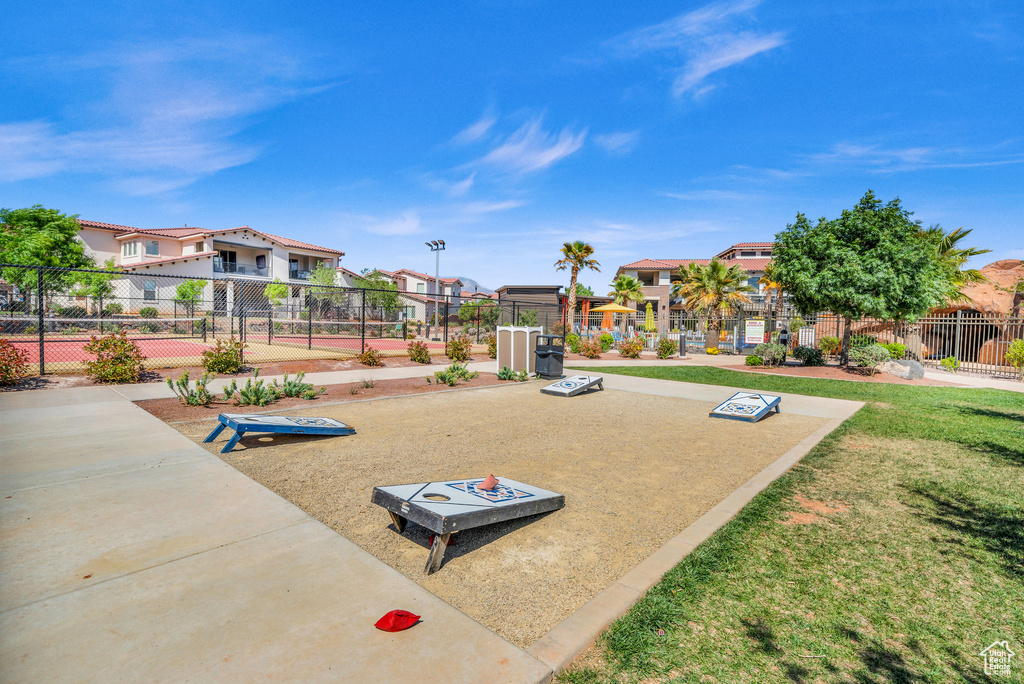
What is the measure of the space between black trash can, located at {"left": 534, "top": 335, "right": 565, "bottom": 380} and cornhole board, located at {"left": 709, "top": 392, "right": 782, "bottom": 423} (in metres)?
5.51

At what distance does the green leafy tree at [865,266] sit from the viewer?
52.3 ft

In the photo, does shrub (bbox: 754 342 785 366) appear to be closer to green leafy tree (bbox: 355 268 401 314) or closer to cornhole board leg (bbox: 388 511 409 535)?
cornhole board leg (bbox: 388 511 409 535)

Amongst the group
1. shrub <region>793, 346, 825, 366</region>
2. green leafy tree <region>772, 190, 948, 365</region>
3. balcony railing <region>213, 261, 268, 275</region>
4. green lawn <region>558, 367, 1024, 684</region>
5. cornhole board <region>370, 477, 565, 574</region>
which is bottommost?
green lawn <region>558, 367, 1024, 684</region>

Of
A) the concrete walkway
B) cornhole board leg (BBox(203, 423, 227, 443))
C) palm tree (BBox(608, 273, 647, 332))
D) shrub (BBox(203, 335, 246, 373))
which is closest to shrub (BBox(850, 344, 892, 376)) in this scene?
the concrete walkway

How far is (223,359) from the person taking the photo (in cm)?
1217

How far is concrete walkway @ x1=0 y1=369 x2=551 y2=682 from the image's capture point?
91.7 inches

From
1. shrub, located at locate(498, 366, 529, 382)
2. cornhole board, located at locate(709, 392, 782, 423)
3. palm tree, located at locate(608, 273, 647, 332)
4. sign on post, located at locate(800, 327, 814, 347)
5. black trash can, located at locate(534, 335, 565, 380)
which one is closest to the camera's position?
cornhole board, located at locate(709, 392, 782, 423)

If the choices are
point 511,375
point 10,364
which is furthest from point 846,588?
point 10,364

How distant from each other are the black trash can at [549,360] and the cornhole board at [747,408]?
5.51 m

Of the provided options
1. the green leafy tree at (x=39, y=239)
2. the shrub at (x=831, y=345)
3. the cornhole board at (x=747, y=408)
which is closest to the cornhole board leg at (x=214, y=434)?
the cornhole board at (x=747, y=408)

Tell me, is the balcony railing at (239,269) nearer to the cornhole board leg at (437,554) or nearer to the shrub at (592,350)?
the shrub at (592,350)

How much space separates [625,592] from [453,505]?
1.31m

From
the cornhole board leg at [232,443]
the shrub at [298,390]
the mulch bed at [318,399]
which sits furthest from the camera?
the shrub at [298,390]

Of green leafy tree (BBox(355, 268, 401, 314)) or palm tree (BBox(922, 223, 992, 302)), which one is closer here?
palm tree (BBox(922, 223, 992, 302))
